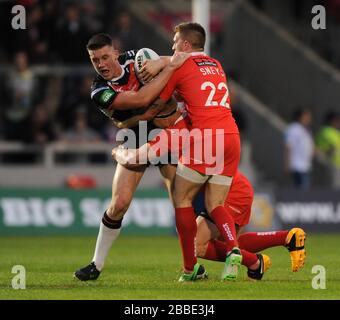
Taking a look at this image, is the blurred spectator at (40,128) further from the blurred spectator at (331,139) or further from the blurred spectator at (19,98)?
the blurred spectator at (331,139)

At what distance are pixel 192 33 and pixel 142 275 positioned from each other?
2.71 meters

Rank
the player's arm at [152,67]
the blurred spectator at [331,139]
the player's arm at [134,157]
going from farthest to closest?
the blurred spectator at [331,139]
the player's arm at [134,157]
the player's arm at [152,67]

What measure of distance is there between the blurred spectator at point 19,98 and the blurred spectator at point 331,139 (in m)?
6.10

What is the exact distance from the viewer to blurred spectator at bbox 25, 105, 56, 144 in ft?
71.3

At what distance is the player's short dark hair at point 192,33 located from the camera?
1148cm

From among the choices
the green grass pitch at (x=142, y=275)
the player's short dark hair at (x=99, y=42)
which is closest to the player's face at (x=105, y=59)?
the player's short dark hair at (x=99, y=42)

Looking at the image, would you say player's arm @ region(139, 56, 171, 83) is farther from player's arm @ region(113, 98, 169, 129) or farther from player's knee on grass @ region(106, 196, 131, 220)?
player's knee on grass @ region(106, 196, 131, 220)

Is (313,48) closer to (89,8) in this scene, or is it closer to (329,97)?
(329,97)

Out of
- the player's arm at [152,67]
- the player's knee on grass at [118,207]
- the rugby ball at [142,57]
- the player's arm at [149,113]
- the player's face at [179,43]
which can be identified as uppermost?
the player's face at [179,43]

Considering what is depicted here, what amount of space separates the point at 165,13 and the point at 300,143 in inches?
212

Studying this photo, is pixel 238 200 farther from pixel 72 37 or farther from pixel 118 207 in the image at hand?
pixel 72 37

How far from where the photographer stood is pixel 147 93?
1123 centimetres

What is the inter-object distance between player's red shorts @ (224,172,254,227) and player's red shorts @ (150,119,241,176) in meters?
0.54
